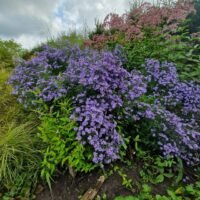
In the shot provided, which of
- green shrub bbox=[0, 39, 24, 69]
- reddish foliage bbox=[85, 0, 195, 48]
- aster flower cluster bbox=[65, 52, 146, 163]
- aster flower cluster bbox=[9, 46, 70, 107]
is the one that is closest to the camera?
aster flower cluster bbox=[65, 52, 146, 163]

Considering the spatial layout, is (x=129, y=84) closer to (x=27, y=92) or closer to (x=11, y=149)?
(x=27, y=92)

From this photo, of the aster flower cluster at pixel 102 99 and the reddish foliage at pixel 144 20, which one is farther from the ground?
the reddish foliage at pixel 144 20

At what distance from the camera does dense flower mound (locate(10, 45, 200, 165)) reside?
2230mm

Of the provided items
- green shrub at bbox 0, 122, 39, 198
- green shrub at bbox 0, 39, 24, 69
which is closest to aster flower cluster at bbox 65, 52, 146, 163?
green shrub at bbox 0, 122, 39, 198

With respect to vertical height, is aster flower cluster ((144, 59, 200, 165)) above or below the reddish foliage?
below

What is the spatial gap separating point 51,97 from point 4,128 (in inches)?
32.2

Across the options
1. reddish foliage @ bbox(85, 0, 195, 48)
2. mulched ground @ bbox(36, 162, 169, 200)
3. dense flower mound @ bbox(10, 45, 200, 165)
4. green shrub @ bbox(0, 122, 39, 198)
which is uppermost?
reddish foliage @ bbox(85, 0, 195, 48)

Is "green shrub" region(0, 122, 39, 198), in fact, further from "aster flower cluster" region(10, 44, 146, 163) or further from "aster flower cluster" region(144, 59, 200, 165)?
"aster flower cluster" region(144, 59, 200, 165)

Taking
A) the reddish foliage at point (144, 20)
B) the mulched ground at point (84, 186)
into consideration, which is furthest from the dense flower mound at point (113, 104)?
the reddish foliage at point (144, 20)

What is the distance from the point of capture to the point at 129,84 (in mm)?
2549

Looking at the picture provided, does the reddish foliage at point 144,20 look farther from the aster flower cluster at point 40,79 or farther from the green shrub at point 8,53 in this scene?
the green shrub at point 8,53

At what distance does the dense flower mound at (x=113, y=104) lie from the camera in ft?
7.32

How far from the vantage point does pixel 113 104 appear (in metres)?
2.32

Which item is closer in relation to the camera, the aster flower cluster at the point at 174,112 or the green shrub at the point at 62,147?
the green shrub at the point at 62,147
